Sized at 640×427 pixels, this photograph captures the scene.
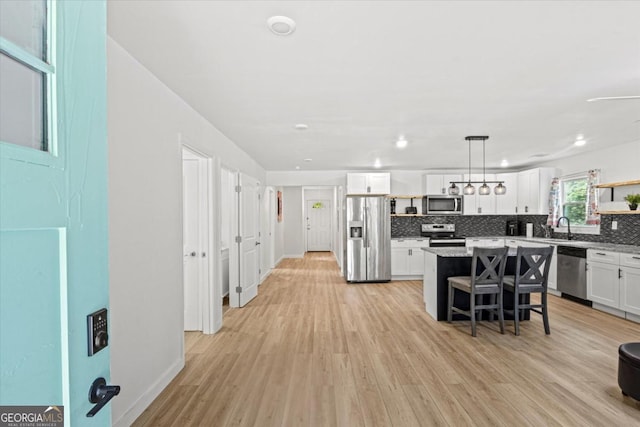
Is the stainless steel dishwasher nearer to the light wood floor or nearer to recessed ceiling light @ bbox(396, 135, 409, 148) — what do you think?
the light wood floor

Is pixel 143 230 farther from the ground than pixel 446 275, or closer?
farther from the ground

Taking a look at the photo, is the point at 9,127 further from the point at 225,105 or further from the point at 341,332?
the point at 341,332

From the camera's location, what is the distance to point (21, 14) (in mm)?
632

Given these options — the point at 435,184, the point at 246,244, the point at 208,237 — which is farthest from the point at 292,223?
the point at 208,237

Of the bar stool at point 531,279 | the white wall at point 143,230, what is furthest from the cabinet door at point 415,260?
the white wall at point 143,230

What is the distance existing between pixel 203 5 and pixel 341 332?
3441mm

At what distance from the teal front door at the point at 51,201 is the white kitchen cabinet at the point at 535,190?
24.1ft

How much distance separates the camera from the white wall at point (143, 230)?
6.52 feet

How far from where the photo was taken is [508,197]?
691 centimetres

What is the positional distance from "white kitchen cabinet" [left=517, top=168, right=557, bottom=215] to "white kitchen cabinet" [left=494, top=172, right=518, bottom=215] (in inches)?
3.5

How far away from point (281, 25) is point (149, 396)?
270 cm

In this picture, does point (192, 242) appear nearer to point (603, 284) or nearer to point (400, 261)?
point (400, 261)

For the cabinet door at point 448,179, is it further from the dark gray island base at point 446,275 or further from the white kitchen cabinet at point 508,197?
the dark gray island base at point 446,275

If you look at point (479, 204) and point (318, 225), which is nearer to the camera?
point (479, 204)
